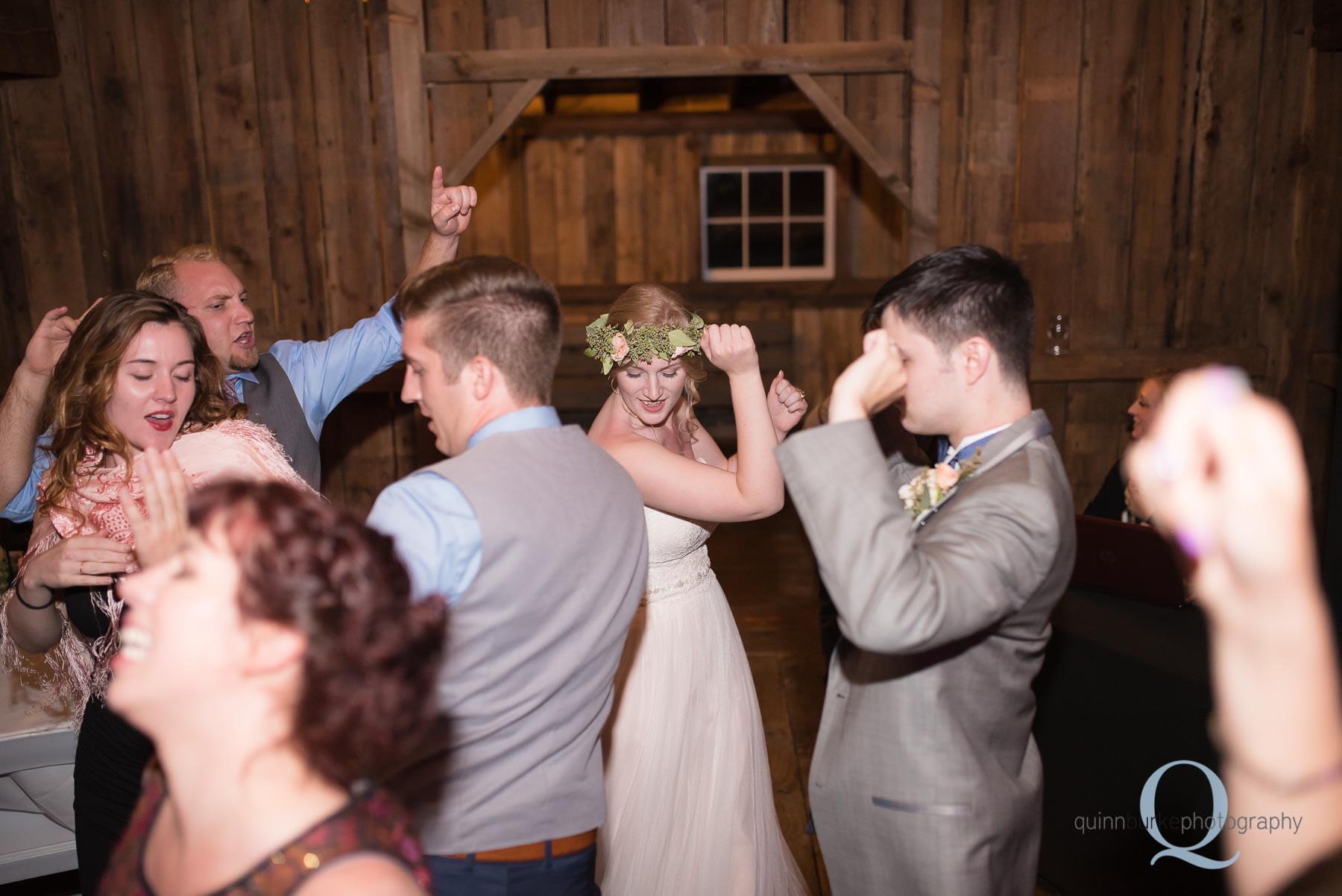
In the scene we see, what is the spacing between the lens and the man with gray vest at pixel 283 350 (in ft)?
8.84

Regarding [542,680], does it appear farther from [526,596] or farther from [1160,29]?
[1160,29]

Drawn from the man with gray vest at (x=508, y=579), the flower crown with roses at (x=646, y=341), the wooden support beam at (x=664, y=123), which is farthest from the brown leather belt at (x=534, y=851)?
the wooden support beam at (x=664, y=123)

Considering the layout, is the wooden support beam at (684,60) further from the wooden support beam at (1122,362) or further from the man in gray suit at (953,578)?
the man in gray suit at (953,578)

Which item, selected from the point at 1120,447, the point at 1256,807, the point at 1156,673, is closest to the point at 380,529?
the point at 1256,807

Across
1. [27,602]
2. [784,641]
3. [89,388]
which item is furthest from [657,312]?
[784,641]

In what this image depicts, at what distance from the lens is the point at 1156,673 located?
94.6 inches

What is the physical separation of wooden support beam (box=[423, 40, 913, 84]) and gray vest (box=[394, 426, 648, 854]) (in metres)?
3.35

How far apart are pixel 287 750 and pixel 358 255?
4157 millimetres

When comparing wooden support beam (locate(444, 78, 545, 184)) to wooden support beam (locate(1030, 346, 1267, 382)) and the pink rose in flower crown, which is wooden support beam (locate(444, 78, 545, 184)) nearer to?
wooden support beam (locate(1030, 346, 1267, 382))

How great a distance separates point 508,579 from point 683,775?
1.26 meters

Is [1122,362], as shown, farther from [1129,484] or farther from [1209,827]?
[1209,827]

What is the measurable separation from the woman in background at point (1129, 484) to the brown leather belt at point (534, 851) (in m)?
2.29

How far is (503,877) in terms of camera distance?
1.53 meters

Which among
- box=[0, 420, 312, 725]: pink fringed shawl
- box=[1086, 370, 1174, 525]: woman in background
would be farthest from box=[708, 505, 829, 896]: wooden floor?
box=[0, 420, 312, 725]: pink fringed shawl
